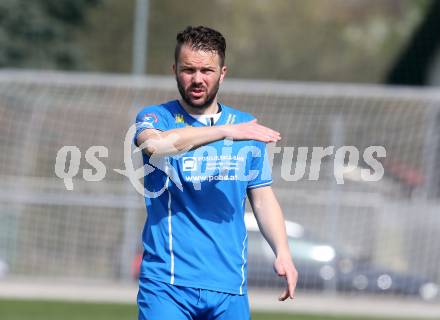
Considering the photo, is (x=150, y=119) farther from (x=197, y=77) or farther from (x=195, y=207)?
(x=195, y=207)

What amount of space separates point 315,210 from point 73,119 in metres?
3.52

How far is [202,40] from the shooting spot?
4684 millimetres

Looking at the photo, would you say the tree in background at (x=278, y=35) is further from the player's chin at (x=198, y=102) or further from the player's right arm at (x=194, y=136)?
the player's right arm at (x=194, y=136)

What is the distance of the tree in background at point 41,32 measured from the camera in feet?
66.7

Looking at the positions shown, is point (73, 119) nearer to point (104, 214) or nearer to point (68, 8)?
point (104, 214)

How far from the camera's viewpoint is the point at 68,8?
23156 millimetres

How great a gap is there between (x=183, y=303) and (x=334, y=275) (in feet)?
30.5

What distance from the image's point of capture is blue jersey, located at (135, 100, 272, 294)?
4.68 meters

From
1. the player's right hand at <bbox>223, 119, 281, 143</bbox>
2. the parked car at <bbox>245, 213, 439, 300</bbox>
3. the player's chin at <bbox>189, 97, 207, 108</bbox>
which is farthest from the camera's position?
the parked car at <bbox>245, 213, 439, 300</bbox>

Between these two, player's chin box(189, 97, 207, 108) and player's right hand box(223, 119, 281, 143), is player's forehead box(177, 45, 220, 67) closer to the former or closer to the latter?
player's chin box(189, 97, 207, 108)

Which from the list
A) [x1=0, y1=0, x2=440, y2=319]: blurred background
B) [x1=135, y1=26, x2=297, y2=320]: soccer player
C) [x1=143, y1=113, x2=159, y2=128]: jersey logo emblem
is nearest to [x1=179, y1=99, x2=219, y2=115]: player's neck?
[x1=135, y1=26, x2=297, y2=320]: soccer player

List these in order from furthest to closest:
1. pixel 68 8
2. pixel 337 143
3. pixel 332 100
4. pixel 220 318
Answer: pixel 68 8 < pixel 332 100 < pixel 337 143 < pixel 220 318

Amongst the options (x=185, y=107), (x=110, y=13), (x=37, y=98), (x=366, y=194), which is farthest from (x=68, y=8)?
(x=185, y=107)

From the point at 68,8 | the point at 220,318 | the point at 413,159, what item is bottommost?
the point at 220,318
